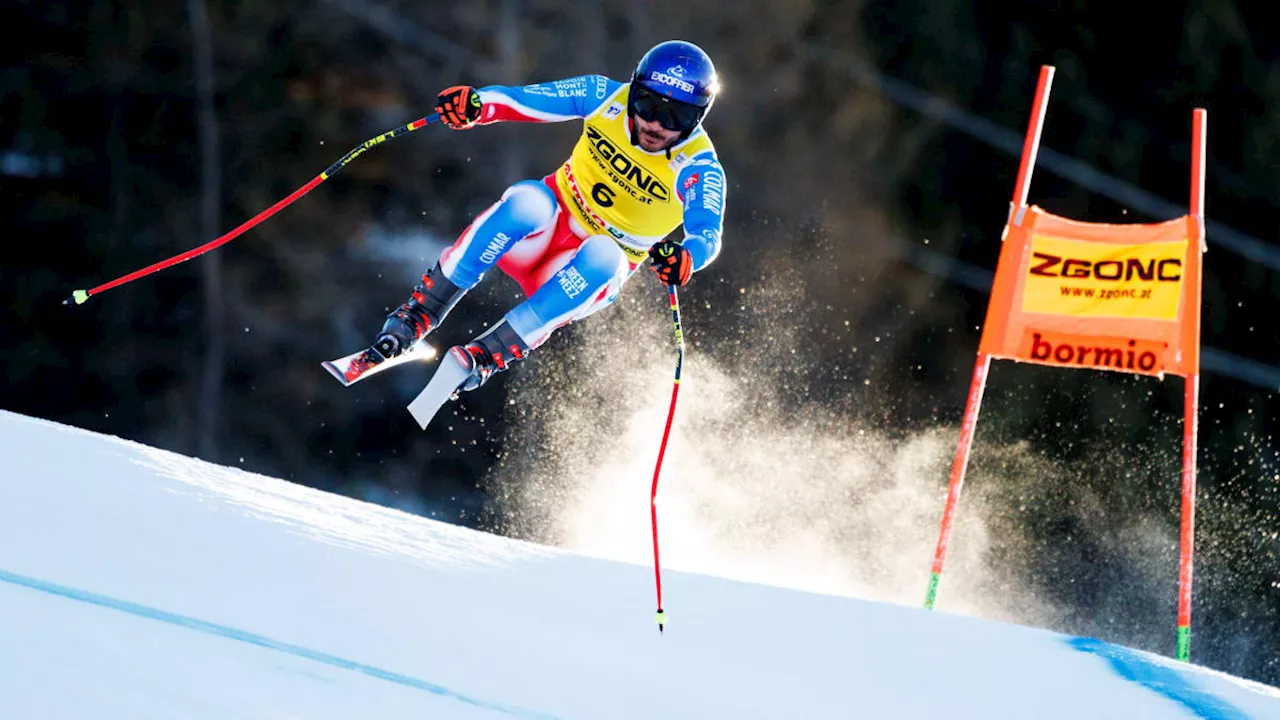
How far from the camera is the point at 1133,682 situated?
11.3 ft

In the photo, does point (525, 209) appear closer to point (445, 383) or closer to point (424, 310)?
point (424, 310)

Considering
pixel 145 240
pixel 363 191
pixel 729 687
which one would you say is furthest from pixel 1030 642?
pixel 145 240

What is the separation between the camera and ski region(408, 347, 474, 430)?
3.49 m

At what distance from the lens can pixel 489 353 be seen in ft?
11.8

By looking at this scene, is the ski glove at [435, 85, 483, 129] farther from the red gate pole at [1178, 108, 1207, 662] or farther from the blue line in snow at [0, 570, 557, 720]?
the red gate pole at [1178, 108, 1207, 662]

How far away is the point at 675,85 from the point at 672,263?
1.65 ft

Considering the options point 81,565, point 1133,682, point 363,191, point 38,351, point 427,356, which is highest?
point 363,191

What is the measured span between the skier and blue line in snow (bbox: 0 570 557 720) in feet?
3.68

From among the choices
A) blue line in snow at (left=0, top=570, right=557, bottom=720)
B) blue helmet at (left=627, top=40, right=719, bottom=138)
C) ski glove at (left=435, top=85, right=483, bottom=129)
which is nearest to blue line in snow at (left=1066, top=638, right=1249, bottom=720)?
blue line in snow at (left=0, top=570, right=557, bottom=720)

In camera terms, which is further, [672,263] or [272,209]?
[272,209]

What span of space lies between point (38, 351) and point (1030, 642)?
7.31 meters


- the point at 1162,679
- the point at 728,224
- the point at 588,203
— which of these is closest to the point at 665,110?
the point at 588,203

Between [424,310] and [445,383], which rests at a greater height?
[424,310]

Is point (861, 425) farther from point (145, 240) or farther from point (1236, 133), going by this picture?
point (145, 240)
